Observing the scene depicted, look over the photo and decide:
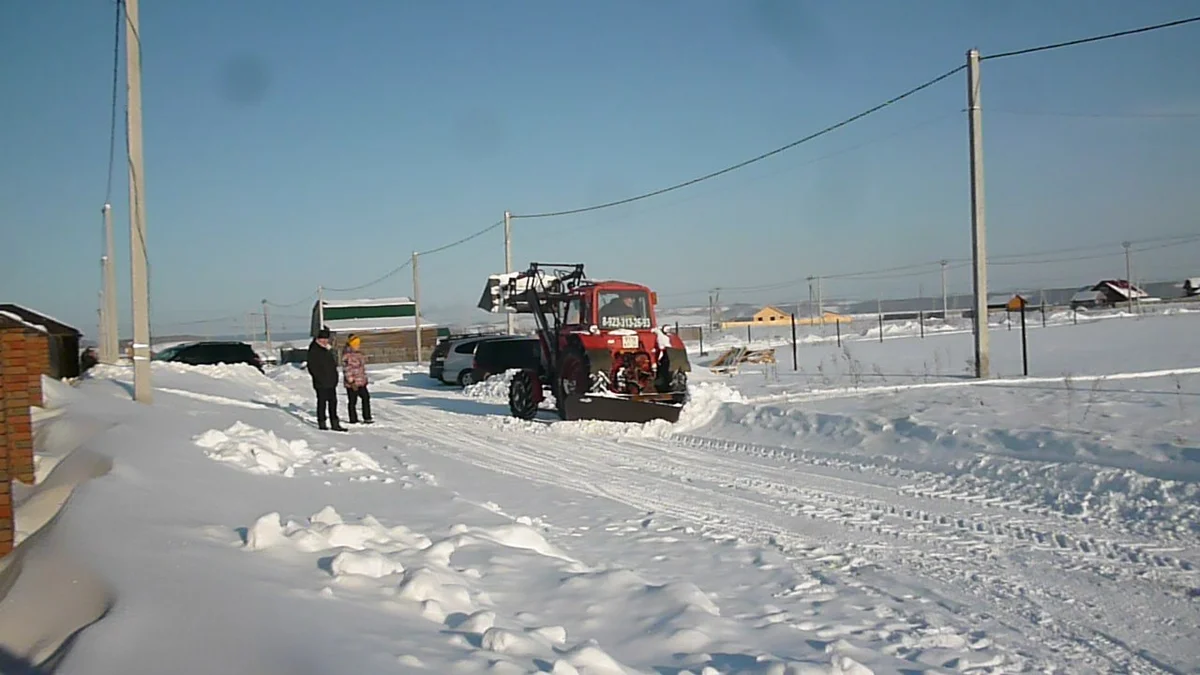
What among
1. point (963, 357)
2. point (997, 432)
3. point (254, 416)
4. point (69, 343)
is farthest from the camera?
point (963, 357)

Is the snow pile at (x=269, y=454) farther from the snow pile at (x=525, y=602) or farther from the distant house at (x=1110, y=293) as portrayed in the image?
the distant house at (x=1110, y=293)

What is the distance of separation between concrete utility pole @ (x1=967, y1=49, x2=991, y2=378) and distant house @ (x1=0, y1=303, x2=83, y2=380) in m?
19.4

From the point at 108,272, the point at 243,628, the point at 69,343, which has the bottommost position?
the point at 243,628

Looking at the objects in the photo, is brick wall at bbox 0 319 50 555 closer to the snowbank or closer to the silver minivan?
the snowbank

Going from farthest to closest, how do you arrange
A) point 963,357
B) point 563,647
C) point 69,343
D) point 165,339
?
point 165,339 → point 963,357 → point 69,343 → point 563,647

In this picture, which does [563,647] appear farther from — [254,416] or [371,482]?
[254,416]

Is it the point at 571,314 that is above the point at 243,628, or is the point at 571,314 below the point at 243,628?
above

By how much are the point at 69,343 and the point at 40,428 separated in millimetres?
14788

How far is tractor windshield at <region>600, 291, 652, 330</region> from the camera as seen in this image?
17500 mm

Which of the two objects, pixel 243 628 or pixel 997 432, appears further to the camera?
pixel 997 432

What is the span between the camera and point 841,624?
556 cm

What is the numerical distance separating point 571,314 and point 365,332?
4759 cm

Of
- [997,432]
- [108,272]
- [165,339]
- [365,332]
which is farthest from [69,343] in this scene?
[165,339]

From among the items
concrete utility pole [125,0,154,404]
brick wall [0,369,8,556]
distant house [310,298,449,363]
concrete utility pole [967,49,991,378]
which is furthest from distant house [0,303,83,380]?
distant house [310,298,449,363]
